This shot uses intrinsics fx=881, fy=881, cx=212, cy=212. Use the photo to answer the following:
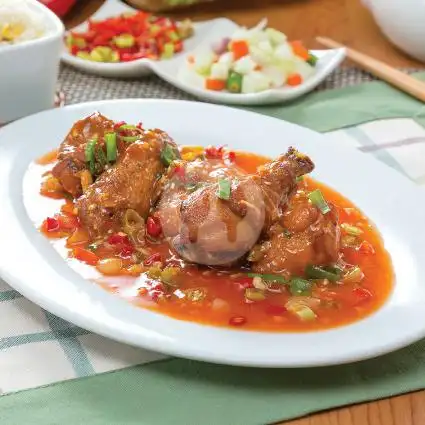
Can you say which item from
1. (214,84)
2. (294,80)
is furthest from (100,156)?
(294,80)

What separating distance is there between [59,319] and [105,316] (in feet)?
1.26

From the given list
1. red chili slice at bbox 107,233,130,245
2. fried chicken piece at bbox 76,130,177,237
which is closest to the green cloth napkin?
red chili slice at bbox 107,233,130,245

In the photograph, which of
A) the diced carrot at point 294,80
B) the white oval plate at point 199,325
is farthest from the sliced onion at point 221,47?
the white oval plate at point 199,325

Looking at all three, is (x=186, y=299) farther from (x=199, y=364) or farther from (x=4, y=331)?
(x=4, y=331)

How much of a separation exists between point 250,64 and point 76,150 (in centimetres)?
175

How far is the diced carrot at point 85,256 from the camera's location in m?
3.08

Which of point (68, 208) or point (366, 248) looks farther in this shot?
point (68, 208)

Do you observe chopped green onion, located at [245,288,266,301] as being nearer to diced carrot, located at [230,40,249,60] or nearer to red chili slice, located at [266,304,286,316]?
red chili slice, located at [266,304,286,316]

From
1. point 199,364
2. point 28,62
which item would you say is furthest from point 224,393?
point 28,62

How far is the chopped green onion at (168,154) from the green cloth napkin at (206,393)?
0.89 metres

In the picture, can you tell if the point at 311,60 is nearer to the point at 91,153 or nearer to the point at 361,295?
the point at 91,153

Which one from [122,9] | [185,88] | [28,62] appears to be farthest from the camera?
[122,9]

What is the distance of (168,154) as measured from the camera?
3.44 metres

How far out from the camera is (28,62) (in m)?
4.18
